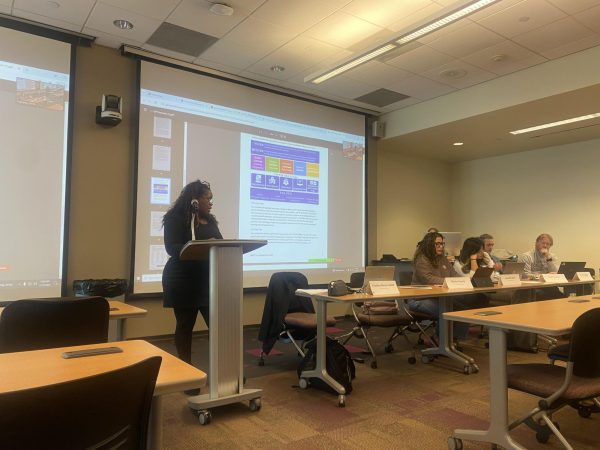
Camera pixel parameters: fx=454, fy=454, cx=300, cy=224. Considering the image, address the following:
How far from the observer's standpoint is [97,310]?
1935 mm

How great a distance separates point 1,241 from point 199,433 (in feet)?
9.02

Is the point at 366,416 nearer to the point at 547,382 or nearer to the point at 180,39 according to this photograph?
the point at 547,382

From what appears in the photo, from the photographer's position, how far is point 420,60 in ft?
16.2

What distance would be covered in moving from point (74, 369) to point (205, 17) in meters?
3.65

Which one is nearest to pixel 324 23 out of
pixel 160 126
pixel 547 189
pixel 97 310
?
pixel 160 126

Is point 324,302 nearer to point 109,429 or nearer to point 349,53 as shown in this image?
point 109,429

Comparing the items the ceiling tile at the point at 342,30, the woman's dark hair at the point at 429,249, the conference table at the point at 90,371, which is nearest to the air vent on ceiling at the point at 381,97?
the ceiling tile at the point at 342,30

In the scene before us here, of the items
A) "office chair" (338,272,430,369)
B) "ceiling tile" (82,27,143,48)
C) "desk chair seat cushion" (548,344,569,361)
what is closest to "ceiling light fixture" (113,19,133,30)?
"ceiling tile" (82,27,143,48)

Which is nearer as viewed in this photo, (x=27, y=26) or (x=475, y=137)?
(x=27, y=26)

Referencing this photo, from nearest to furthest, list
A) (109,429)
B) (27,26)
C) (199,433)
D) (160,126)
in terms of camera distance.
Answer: (109,429), (199,433), (27,26), (160,126)

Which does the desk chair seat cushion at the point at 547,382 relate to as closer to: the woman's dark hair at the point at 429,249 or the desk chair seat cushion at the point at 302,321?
the desk chair seat cushion at the point at 302,321

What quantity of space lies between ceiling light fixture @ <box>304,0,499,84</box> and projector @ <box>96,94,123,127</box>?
2.03m

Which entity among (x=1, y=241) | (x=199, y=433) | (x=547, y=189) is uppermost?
(x=547, y=189)

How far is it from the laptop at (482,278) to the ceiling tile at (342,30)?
8.08 ft
